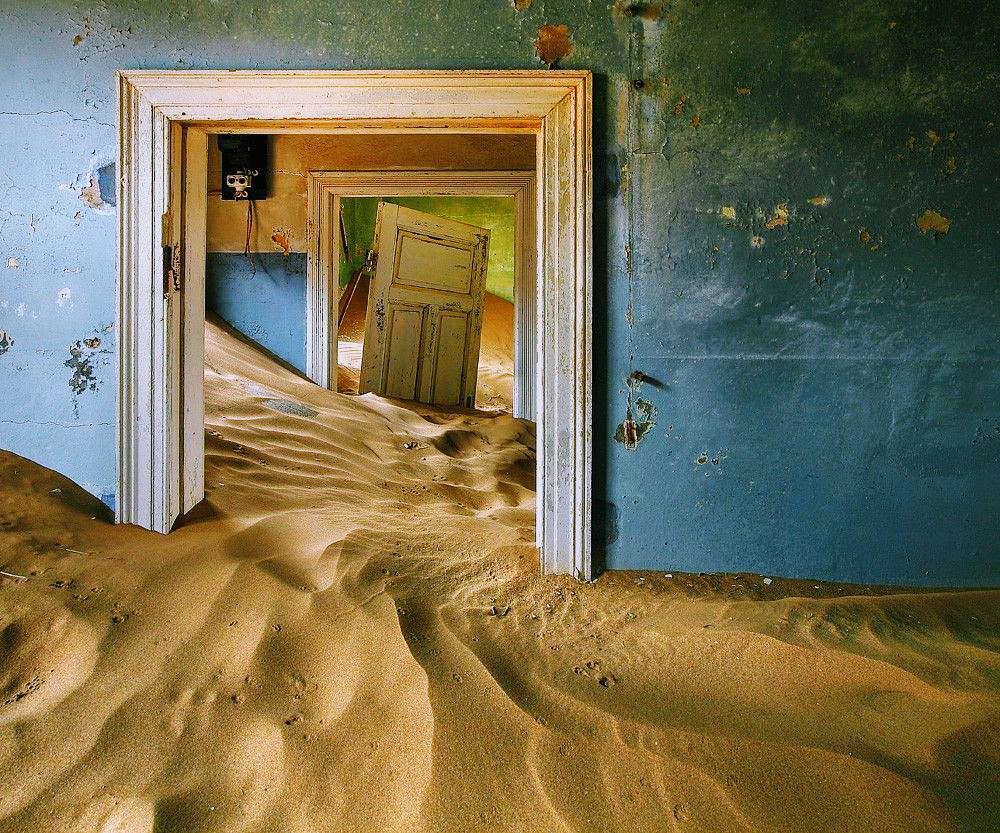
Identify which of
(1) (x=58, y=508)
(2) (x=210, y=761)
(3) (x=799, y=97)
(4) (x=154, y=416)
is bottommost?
(2) (x=210, y=761)

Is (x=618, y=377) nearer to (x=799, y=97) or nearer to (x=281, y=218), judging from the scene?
(x=799, y=97)

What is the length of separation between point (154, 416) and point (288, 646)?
1087 millimetres

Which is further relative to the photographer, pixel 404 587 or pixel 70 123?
pixel 70 123

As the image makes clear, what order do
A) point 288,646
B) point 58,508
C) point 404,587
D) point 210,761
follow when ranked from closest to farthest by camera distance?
point 210,761 → point 288,646 → point 404,587 → point 58,508

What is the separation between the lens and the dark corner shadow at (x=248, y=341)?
5.39m

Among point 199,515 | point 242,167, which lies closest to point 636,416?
point 199,515

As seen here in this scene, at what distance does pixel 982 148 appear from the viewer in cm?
224

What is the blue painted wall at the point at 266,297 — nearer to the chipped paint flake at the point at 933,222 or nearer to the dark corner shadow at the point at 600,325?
the dark corner shadow at the point at 600,325

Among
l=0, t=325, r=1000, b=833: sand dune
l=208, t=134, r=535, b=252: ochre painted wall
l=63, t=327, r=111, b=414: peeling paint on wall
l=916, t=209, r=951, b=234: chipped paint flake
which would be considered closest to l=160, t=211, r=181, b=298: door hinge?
l=63, t=327, r=111, b=414: peeling paint on wall

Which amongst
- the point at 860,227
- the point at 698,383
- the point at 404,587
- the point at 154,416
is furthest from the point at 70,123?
the point at 860,227

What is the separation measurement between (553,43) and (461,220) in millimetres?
8278

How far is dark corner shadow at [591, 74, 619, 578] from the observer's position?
7.53 ft

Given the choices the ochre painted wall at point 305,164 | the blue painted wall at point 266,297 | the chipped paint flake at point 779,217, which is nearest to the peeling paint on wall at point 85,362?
the chipped paint flake at point 779,217

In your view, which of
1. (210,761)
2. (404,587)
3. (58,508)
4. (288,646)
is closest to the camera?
(210,761)
